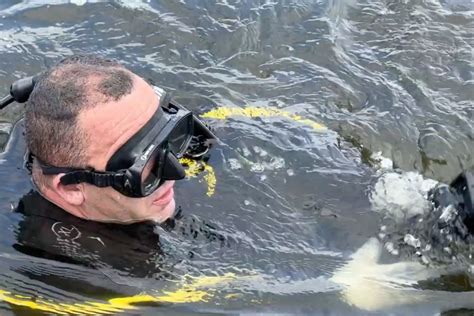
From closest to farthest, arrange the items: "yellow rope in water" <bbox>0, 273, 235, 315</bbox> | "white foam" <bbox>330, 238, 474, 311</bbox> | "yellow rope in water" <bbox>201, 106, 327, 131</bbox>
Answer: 1. "yellow rope in water" <bbox>0, 273, 235, 315</bbox>
2. "white foam" <bbox>330, 238, 474, 311</bbox>
3. "yellow rope in water" <bbox>201, 106, 327, 131</bbox>

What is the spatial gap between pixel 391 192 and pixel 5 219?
2083mm

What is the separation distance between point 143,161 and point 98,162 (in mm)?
214

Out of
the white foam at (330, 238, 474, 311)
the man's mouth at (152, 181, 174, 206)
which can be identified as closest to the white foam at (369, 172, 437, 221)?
the white foam at (330, 238, 474, 311)

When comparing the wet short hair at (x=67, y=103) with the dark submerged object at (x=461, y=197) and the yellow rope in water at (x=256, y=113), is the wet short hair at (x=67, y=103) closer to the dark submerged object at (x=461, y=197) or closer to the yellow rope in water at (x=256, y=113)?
the yellow rope in water at (x=256, y=113)

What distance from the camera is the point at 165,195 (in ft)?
11.8

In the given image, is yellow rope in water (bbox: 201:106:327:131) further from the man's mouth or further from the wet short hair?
the wet short hair

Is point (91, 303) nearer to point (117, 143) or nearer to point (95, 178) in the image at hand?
point (95, 178)

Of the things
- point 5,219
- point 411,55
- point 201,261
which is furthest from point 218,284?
point 411,55

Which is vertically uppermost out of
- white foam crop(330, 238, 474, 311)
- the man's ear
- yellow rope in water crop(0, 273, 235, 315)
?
the man's ear

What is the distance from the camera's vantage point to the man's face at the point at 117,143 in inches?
127

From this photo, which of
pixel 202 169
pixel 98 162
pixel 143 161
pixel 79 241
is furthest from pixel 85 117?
pixel 202 169

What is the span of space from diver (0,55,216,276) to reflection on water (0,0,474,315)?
0.26 feet

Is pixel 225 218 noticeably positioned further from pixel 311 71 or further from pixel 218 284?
pixel 311 71

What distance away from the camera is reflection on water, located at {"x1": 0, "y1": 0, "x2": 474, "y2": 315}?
3391 millimetres
